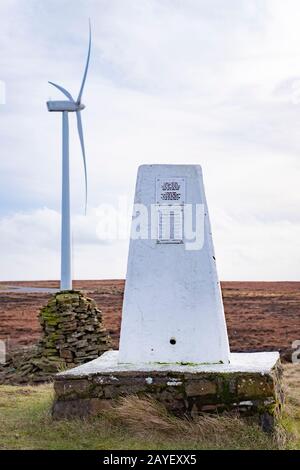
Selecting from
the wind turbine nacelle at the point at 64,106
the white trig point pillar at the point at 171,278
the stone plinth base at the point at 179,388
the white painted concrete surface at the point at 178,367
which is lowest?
the stone plinth base at the point at 179,388

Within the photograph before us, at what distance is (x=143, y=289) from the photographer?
889 centimetres

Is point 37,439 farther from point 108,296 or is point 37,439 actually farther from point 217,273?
point 108,296

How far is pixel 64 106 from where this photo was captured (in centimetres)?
2002

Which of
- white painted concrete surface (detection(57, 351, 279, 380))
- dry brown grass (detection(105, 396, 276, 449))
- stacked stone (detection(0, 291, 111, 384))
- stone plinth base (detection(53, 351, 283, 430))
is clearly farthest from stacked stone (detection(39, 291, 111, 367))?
dry brown grass (detection(105, 396, 276, 449))

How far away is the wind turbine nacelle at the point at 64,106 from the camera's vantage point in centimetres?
1994

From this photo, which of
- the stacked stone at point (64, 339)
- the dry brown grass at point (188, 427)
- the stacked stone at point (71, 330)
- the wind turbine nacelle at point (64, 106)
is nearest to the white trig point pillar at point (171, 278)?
the dry brown grass at point (188, 427)

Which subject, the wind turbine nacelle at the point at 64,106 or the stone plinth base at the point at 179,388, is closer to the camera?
the stone plinth base at the point at 179,388

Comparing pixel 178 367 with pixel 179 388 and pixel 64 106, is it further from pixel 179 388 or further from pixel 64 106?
pixel 64 106

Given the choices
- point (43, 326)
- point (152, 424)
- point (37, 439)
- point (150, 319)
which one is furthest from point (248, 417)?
point (43, 326)

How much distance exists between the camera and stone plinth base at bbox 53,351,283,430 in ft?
26.2

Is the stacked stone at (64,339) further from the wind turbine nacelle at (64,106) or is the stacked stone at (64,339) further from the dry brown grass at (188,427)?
the dry brown grass at (188,427)

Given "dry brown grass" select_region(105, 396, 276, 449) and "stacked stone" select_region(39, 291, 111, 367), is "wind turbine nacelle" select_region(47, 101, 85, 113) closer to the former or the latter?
"stacked stone" select_region(39, 291, 111, 367)

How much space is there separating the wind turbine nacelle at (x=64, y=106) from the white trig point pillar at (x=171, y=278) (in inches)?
444

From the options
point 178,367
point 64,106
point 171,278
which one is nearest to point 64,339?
point 64,106
